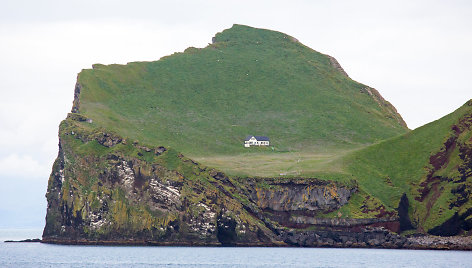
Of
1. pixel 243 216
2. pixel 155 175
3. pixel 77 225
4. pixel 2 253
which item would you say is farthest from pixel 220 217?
pixel 2 253

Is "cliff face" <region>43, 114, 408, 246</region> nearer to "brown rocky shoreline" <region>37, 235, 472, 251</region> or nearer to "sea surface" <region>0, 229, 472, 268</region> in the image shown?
"brown rocky shoreline" <region>37, 235, 472, 251</region>

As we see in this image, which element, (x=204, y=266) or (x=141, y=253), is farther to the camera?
(x=141, y=253)

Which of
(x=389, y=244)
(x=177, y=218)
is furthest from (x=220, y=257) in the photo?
(x=389, y=244)

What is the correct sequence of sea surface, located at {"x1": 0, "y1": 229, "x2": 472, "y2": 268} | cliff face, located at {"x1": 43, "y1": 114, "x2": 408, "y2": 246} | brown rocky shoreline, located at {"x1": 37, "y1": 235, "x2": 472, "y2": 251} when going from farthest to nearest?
brown rocky shoreline, located at {"x1": 37, "y1": 235, "x2": 472, "y2": 251} → cliff face, located at {"x1": 43, "y1": 114, "x2": 408, "y2": 246} → sea surface, located at {"x1": 0, "y1": 229, "x2": 472, "y2": 268}

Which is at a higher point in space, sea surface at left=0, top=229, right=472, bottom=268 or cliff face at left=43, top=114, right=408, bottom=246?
cliff face at left=43, top=114, right=408, bottom=246

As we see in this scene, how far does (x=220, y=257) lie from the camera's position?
518 feet

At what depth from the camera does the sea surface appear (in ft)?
473

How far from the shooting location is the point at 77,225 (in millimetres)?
197375

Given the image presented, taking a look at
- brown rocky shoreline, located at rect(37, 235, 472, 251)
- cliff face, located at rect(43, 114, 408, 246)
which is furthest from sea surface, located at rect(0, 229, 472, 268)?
cliff face, located at rect(43, 114, 408, 246)

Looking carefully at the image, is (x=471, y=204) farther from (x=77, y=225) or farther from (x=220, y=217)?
(x=77, y=225)

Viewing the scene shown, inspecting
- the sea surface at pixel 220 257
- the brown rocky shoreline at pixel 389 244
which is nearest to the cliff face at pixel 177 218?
the brown rocky shoreline at pixel 389 244

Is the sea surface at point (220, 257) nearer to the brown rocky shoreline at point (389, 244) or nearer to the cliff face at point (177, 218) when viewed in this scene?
the brown rocky shoreline at point (389, 244)

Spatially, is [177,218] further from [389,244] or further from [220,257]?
[389,244]

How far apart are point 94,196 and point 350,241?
5763 cm
